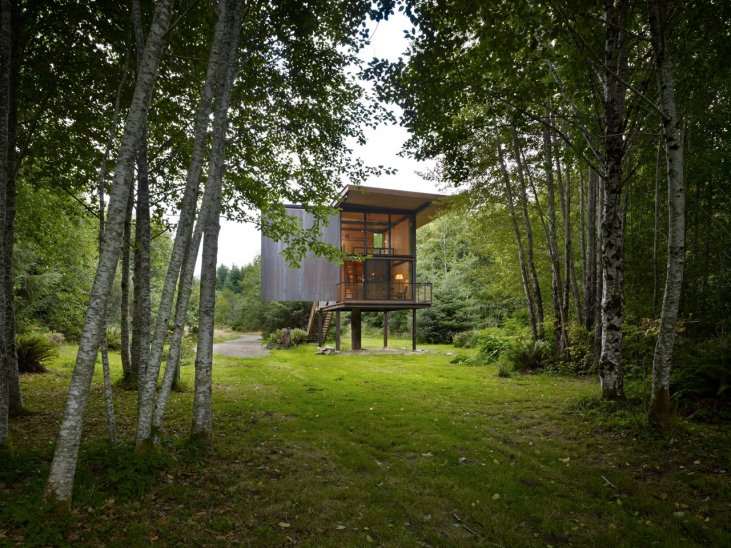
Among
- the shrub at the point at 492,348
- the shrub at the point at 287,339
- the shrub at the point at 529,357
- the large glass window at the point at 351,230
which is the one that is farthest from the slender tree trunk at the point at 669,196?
the shrub at the point at 287,339

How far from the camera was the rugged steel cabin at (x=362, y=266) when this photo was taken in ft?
54.4

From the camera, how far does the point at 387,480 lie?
4.03m

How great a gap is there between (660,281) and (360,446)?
7.35 metres

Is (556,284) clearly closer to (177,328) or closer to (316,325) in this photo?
(177,328)

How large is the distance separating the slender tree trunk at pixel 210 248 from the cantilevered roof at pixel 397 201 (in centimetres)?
1005

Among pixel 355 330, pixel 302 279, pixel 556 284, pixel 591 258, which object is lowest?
pixel 355 330

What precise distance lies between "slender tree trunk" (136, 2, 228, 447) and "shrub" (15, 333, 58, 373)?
8.10 metres

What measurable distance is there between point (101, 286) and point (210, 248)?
1.90 m

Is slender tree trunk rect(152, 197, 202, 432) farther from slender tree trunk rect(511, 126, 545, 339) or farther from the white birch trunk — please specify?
slender tree trunk rect(511, 126, 545, 339)

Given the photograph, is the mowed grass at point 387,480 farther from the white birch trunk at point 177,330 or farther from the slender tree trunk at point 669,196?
the slender tree trunk at point 669,196

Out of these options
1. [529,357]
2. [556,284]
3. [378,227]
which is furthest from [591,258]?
[378,227]

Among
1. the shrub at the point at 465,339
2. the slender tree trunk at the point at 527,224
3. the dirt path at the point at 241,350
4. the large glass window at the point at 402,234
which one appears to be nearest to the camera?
the slender tree trunk at the point at 527,224

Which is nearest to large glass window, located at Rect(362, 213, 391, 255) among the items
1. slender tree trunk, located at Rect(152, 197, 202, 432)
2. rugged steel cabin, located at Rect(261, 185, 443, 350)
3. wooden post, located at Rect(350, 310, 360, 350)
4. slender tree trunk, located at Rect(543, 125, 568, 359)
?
rugged steel cabin, located at Rect(261, 185, 443, 350)

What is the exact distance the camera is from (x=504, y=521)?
3236 mm
